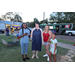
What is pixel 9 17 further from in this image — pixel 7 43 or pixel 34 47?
pixel 34 47

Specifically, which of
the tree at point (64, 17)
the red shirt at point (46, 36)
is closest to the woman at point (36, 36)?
the red shirt at point (46, 36)

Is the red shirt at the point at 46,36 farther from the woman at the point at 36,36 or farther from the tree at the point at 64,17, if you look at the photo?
the tree at the point at 64,17

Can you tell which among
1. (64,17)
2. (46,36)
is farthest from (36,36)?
(64,17)

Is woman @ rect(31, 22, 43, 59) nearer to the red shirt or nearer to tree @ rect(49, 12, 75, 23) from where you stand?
the red shirt

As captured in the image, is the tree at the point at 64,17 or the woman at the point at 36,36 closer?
the woman at the point at 36,36

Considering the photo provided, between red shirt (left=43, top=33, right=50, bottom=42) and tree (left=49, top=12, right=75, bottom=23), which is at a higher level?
tree (left=49, top=12, right=75, bottom=23)

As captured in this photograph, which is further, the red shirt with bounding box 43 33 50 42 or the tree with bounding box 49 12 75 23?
the tree with bounding box 49 12 75 23

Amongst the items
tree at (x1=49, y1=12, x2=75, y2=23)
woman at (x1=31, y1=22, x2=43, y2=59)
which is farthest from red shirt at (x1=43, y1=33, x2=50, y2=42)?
tree at (x1=49, y1=12, x2=75, y2=23)

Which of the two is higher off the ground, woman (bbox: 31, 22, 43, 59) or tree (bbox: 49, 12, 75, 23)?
tree (bbox: 49, 12, 75, 23)

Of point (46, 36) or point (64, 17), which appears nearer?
point (46, 36)

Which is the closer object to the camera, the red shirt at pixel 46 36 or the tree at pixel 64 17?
the red shirt at pixel 46 36

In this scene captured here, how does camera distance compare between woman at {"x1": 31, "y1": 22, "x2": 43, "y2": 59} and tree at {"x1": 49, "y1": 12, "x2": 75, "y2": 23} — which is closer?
woman at {"x1": 31, "y1": 22, "x2": 43, "y2": 59}

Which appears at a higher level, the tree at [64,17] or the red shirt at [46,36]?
the tree at [64,17]

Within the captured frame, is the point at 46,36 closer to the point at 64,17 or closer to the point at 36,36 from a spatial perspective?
the point at 36,36
